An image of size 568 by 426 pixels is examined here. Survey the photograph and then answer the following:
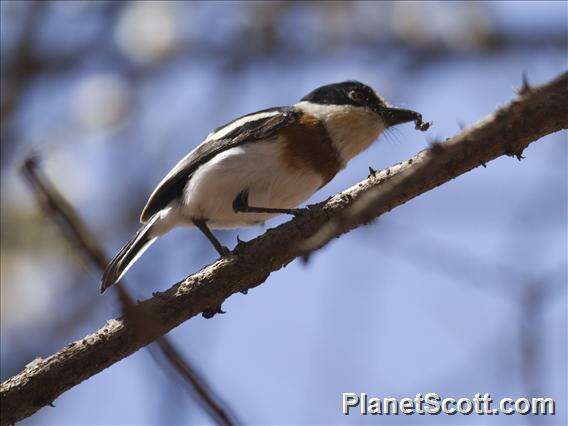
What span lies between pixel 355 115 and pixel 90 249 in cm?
344

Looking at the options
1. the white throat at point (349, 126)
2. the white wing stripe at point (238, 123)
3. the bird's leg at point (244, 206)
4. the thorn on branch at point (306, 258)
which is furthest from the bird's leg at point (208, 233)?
the thorn on branch at point (306, 258)

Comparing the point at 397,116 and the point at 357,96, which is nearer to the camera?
the point at 397,116

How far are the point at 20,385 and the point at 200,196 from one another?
5.28 feet

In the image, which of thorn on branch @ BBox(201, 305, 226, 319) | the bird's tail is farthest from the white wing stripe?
thorn on branch @ BBox(201, 305, 226, 319)

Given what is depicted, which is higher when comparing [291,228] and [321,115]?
[321,115]

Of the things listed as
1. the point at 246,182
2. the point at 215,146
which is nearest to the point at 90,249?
the point at 246,182

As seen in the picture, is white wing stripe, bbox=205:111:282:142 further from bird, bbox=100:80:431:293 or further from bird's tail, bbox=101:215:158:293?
bird's tail, bbox=101:215:158:293

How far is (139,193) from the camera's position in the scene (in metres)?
5.39

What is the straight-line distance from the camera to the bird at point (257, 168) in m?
4.34

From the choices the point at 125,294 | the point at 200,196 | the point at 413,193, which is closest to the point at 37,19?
the point at 200,196

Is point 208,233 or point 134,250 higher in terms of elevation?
point 134,250

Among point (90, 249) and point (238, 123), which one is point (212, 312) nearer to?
point (238, 123)

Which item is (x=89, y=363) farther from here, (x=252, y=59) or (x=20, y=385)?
(x=252, y=59)

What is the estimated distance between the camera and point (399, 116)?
4.71 m
